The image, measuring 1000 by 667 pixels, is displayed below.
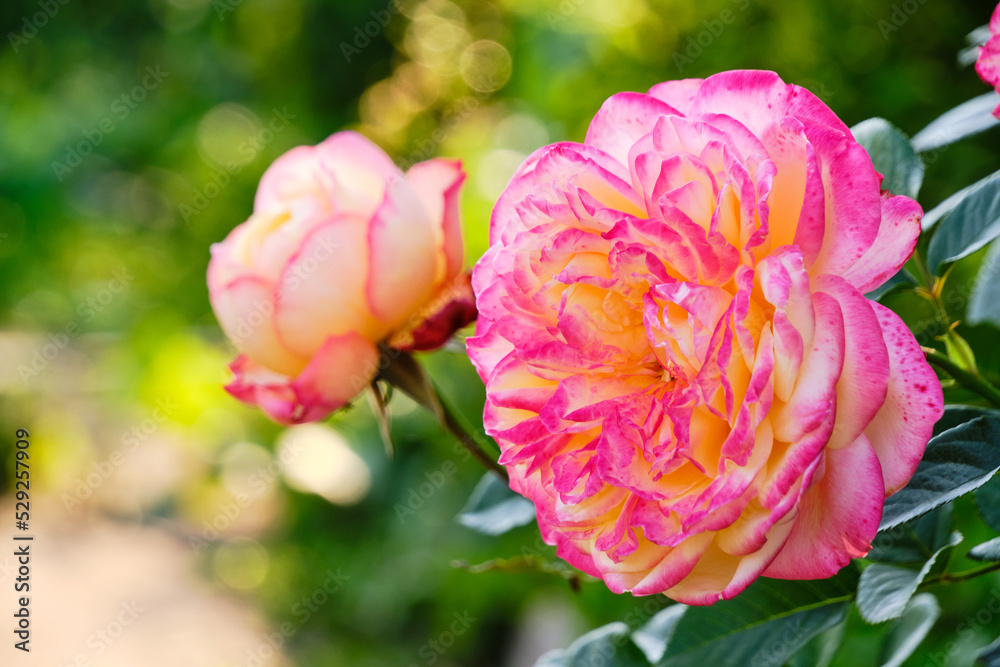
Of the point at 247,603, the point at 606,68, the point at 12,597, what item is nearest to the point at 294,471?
the point at 247,603

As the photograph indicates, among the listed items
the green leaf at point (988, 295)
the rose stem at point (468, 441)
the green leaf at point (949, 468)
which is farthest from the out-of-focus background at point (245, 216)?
the green leaf at point (949, 468)

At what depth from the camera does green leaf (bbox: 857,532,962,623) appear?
0.79ft

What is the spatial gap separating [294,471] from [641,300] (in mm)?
1184

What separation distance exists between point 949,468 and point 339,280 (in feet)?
0.78

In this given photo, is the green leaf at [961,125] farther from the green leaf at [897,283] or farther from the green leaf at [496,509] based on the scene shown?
the green leaf at [496,509]

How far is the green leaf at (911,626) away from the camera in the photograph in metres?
0.31

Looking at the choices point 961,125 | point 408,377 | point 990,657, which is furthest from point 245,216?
point 990,657

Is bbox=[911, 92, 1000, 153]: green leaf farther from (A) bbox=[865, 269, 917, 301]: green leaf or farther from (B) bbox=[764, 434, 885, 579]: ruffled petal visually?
(B) bbox=[764, 434, 885, 579]: ruffled petal

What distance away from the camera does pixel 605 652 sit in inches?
13.6

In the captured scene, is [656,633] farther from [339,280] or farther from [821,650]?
[339,280]

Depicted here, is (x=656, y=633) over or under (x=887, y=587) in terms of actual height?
under

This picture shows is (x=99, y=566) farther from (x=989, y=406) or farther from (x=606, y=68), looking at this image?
(x=989, y=406)

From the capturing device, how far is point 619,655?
342mm

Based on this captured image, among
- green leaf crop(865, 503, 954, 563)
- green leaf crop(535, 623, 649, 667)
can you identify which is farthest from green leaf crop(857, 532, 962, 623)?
green leaf crop(535, 623, 649, 667)
